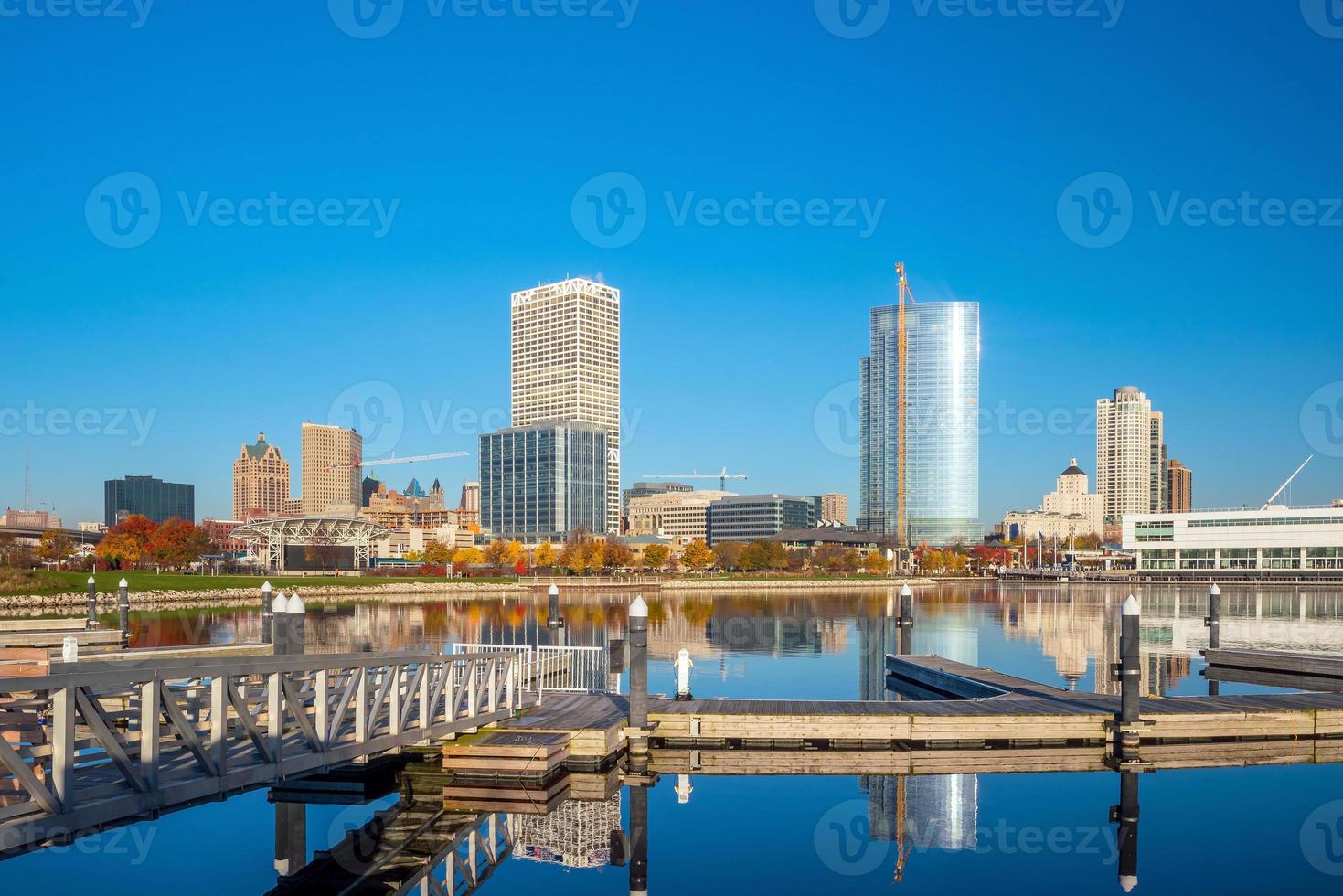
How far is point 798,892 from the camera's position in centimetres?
1594

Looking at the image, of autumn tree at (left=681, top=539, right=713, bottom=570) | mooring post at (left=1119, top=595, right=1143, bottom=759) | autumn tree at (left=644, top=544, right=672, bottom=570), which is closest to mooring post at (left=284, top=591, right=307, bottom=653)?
mooring post at (left=1119, top=595, right=1143, bottom=759)

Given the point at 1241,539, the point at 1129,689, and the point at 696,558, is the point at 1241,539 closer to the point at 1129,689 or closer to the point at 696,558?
the point at 696,558

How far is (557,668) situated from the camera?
35.4 metres

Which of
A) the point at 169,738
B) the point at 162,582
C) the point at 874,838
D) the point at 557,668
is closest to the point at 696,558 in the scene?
the point at 162,582

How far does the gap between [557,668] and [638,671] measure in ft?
45.0

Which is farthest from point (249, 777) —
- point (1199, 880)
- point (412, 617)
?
point (412, 617)

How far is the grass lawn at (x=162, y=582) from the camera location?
75.6 meters

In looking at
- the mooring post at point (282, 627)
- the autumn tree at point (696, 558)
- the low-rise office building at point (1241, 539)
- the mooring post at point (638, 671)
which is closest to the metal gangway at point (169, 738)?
the mooring post at point (282, 627)

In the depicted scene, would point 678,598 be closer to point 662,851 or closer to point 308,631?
point 308,631

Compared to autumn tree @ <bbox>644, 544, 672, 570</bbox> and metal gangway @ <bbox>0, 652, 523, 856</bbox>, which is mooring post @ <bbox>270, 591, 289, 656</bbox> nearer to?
metal gangway @ <bbox>0, 652, 523, 856</bbox>

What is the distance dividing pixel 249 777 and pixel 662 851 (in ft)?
22.6

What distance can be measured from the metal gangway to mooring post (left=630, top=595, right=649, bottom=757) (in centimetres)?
397

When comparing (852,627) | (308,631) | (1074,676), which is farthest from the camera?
(852,627)

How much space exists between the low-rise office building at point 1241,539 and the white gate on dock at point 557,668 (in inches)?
5892
